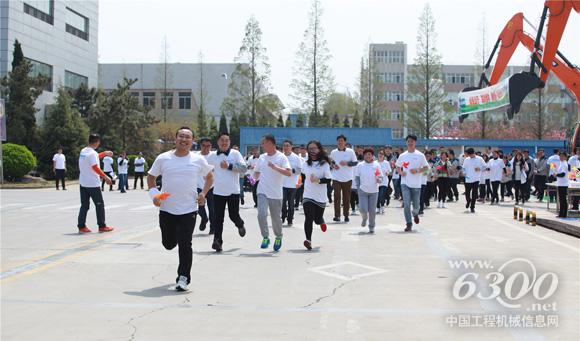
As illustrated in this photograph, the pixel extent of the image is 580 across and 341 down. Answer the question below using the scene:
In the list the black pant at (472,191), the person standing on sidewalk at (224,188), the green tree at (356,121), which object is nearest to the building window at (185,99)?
the green tree at (356,121)

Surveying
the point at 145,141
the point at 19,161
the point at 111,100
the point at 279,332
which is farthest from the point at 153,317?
the point at 145,141

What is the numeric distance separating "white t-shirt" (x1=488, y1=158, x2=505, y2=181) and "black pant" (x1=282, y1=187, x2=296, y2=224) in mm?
10914

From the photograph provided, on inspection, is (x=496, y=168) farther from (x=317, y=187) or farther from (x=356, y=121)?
(x=356, y=121)

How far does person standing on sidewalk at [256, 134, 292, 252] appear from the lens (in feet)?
36.4

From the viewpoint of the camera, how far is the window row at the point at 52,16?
52281 mm

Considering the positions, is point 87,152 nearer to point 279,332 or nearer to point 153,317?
point 153,317

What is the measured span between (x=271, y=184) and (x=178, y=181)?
346 centimetres

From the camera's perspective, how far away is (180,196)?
7.92 meters

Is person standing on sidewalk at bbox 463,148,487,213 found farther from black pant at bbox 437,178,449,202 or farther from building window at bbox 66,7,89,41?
building window at bbox 66,7,89,41

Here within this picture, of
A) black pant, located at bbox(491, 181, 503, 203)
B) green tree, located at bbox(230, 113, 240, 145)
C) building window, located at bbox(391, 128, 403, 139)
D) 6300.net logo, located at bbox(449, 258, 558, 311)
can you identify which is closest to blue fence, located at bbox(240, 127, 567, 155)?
black pant, located at bbox(491, 181, 503, 203)

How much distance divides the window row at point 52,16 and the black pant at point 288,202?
4137cm

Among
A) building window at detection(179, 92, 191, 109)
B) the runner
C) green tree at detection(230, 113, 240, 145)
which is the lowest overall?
the runner

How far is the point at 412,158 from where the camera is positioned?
47.3 feet

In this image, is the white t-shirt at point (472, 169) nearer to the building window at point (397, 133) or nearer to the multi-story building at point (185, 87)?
the multi-story building at point (185, 87)
